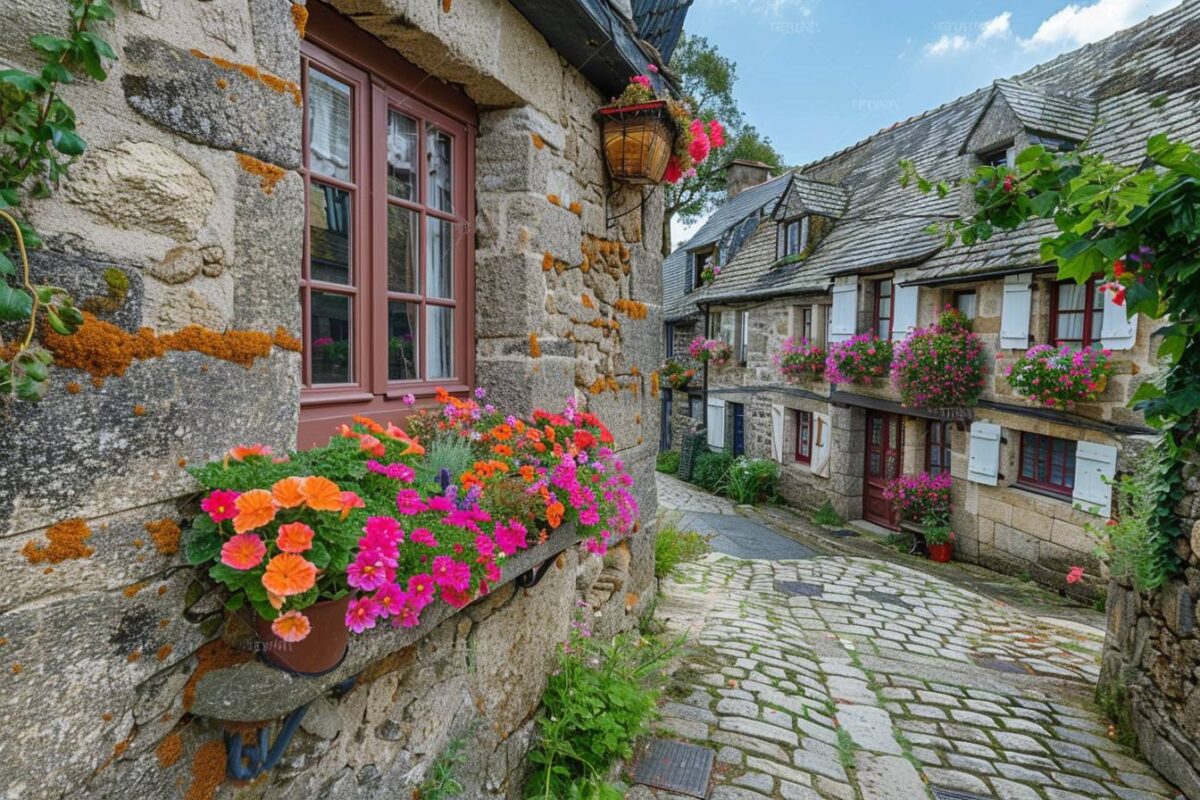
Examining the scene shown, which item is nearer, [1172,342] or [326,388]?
[326,388]

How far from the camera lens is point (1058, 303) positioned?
8.36 meters

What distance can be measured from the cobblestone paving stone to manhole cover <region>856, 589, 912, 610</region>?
6.5 inches

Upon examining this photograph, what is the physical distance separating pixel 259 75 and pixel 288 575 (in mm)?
1019

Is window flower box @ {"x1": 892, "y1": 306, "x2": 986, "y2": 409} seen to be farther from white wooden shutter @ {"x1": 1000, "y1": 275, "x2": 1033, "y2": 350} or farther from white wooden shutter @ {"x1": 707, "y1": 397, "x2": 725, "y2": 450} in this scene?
white wooden shutter @ {"x1": 707, "y1": 397, "x2": 725, "y2": 450}

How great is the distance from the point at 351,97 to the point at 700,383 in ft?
50.0

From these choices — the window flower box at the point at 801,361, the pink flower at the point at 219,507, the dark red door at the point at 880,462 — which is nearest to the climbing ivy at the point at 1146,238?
the pink flower at the point at 219,507

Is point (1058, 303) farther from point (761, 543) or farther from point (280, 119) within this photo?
point (280, 119)

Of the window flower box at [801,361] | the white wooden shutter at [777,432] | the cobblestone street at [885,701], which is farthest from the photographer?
the white wooden shutter at [777,432]

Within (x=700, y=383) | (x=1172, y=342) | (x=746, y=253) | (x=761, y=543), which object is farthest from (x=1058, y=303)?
(x=700, y=383)

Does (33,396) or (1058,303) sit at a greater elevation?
(1058,303)

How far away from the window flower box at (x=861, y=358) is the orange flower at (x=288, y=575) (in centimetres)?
1075

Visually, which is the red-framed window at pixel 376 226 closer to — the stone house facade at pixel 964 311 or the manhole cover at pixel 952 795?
the manhole cover at pixel 952 795

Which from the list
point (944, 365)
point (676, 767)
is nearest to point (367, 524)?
point (676, 767)

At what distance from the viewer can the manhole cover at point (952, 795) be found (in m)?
2.95
